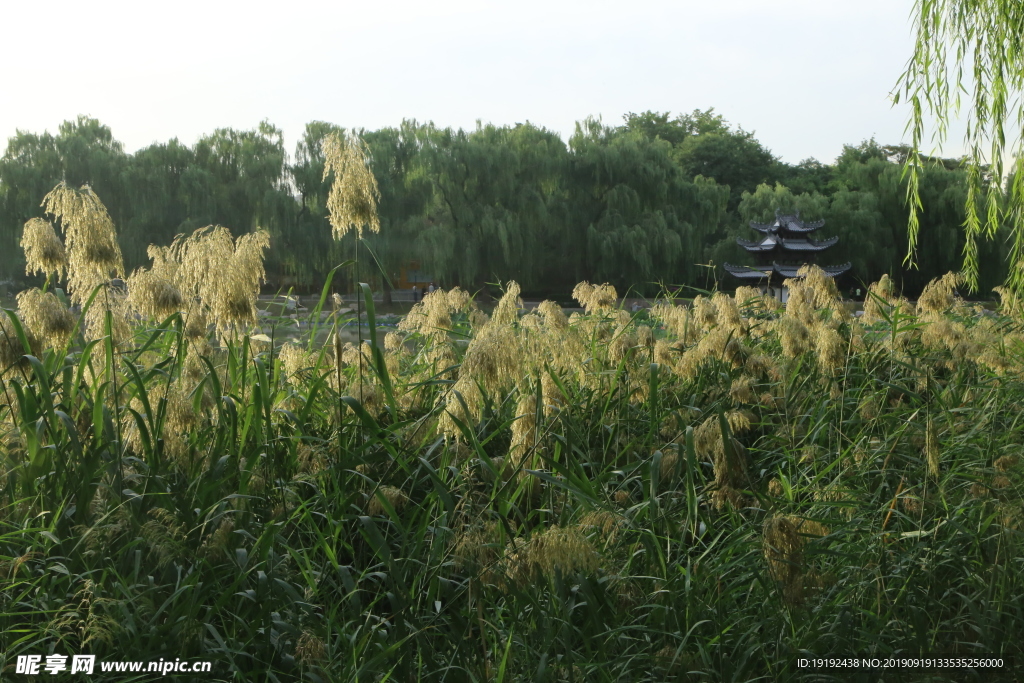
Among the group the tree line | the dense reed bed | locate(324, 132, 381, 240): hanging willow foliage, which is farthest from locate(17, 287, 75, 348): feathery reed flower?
the tree line

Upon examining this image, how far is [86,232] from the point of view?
71.6 inches

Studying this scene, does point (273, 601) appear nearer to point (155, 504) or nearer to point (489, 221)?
point (155, 504)

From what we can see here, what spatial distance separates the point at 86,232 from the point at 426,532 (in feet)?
3.35

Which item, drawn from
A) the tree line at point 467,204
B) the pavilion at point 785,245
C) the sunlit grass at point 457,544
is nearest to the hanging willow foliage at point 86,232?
the sunlit grass at point 457,544

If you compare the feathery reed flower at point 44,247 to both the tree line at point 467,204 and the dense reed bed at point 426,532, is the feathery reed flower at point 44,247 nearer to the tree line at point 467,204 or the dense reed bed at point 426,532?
the dense reed bed at point 426,532

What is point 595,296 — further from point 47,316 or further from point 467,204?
point 467,204

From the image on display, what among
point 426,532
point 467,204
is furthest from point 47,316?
point 467,204

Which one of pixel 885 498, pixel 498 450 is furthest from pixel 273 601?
pixel 885 498

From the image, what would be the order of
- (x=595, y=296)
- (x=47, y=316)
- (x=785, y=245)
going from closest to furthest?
(x=47, y=316) < (x=595, y=296) < (x=785, y=245)

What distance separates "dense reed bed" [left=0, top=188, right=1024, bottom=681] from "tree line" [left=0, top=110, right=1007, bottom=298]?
1826cm

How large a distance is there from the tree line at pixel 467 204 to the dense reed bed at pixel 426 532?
18263 millimetres

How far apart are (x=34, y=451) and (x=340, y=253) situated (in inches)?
795

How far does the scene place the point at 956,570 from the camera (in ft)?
6.27

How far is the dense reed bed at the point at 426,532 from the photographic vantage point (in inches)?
59.4
